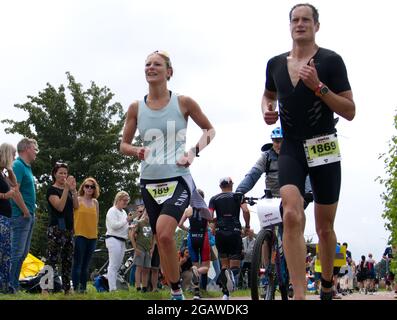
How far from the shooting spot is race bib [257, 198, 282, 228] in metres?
8.15

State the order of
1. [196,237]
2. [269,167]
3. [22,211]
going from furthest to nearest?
1. [196,237]
2. [22,211]
3. [269,167]

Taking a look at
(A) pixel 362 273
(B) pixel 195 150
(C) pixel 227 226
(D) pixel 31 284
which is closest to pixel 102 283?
(D) pixel 31 284

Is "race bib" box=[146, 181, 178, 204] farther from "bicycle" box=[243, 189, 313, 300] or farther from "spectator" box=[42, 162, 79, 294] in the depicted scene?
"spectator" box=[42, 162, 79, 294]

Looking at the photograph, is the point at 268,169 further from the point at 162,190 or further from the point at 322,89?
the point at 322,89

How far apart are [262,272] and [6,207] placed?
3.80 meters

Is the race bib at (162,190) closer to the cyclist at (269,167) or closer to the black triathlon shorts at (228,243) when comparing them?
the cyclist at (269,167)

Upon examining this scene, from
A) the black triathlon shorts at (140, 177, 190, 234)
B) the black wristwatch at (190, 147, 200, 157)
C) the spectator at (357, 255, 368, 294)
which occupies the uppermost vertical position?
the spectator at (357, 255, 368, 294)

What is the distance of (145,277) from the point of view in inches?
540

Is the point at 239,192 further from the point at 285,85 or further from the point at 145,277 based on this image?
the point at 145,277

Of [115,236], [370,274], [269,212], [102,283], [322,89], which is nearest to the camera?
[322,89]

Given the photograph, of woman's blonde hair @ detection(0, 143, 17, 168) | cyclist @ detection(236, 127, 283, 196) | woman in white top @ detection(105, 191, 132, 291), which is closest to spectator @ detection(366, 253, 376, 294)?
woman in white top @ detection(105, 191, 132, 291)

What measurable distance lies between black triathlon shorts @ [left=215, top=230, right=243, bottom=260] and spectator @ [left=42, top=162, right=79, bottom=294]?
235 centimetres

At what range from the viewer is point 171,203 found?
6.93 metres
